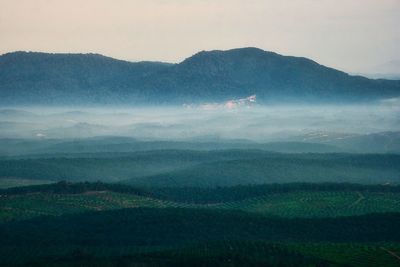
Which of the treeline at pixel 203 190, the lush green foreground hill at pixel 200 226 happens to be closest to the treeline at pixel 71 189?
the treeline at pixel 203 190

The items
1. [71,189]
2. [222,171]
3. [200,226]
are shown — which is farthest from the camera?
[222,171]

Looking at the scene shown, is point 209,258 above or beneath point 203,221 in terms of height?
beneath

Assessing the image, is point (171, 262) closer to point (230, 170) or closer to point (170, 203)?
point (170, 203)

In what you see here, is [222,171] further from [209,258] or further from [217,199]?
[209,258]

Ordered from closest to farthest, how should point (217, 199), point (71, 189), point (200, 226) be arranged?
point (200, 226)
point (71, 189)
point (217, 199)

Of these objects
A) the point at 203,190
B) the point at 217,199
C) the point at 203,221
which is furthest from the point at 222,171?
the point at 203,221

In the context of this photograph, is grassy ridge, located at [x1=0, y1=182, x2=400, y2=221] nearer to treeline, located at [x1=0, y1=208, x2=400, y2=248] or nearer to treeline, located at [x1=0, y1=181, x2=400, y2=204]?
treeline, located at [x1=0, y1=181, x2=400, y2=204]

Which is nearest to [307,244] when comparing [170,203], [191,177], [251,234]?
[251,234]
